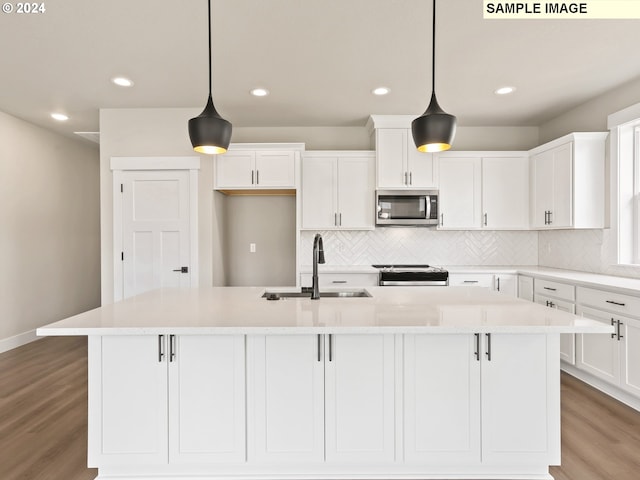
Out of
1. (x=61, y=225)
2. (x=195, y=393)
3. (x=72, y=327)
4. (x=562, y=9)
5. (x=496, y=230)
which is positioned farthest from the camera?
(x=61, y=225)

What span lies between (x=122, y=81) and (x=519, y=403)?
3833 millimetres

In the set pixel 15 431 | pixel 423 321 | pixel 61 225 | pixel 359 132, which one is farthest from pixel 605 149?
pixel 61 225

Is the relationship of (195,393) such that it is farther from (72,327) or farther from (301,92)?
(301,92)

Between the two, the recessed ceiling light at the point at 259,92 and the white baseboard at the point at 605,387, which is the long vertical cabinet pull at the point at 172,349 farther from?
the white baseboard at the point at 605,387

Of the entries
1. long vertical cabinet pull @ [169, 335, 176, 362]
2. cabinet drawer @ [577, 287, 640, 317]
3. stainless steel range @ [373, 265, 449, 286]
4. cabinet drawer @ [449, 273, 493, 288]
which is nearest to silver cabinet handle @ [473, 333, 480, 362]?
long vertical cabinet pull @ [169, 335, 176, 362]

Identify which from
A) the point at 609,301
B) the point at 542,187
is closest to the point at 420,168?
the point at 542,187

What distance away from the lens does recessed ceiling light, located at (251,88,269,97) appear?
3.54 metres

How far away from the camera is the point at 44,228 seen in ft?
15.8

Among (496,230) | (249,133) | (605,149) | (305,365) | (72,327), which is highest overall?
(249,133)

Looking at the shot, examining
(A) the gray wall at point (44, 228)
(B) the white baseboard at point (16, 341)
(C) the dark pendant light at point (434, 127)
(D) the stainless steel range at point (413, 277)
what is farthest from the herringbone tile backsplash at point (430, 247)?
(B) the white baseboard at point (16, 341)

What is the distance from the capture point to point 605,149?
3646mm

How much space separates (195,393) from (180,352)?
217 mm

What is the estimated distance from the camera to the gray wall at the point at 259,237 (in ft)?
15.9

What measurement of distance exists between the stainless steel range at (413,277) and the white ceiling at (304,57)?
1.76 meters
